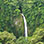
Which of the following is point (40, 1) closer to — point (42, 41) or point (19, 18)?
point (19, 18)

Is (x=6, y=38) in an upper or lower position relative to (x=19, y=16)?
lower

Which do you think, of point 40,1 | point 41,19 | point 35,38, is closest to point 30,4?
point 40,1

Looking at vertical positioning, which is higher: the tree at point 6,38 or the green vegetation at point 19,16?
the green vegetation at point 19,16

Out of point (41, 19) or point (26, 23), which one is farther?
point (26, 23)

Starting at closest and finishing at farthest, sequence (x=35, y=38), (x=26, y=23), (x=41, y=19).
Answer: (x=35, y=38) → (x=41, y=19) → (x=26, y=23)

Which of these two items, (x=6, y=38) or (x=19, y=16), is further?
(x=19, y=16)

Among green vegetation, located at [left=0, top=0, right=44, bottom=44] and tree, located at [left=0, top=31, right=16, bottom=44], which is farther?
green vegetation, located at [left=0, top=0, right=44, bottom=44]

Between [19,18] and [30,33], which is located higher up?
[19,18]

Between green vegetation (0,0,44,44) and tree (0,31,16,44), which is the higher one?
green vegetation (0,0,44,44)

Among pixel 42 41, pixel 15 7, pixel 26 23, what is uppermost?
pixel 15 7

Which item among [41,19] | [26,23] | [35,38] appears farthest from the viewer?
[26,23]

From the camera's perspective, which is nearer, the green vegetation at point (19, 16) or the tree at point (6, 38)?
the tree at point (6, 38)
